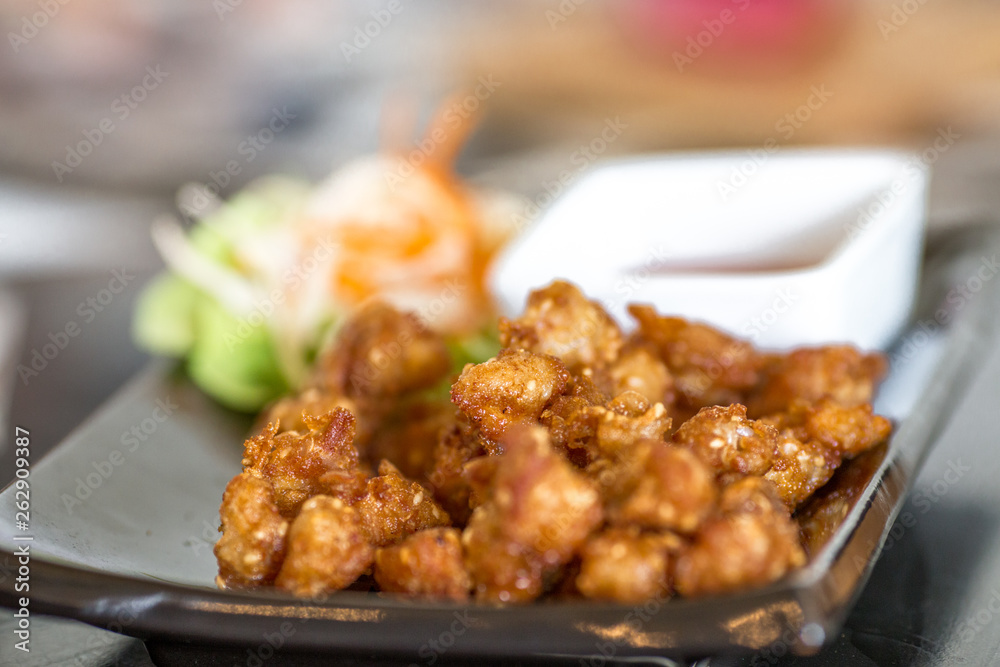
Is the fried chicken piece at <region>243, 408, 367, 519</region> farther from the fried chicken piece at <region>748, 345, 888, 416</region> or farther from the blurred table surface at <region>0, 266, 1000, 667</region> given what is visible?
the fried chicken piece at <region>748, 345, 888, 416</region>

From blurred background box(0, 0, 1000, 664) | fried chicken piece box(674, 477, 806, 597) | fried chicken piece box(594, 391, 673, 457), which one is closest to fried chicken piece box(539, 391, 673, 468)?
fried chicken piece box(594, 391, 673, 457)

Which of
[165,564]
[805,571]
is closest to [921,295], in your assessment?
[805,571]

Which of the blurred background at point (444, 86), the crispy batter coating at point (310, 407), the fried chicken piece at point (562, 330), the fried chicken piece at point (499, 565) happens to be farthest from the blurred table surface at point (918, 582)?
the blurred background at point (444, 86)

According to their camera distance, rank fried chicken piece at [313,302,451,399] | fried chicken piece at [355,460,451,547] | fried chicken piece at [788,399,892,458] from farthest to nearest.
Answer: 1. fried chicken piece at [313,302,451,399]
2. fried chicken piece at [788,399,892,458]
3. fried chicken piece at [355,460,451,547]

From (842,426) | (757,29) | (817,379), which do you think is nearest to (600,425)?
(842,426)

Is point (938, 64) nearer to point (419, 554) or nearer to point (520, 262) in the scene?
point (520, 262)

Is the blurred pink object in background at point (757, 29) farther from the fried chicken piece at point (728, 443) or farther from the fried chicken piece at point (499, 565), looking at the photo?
the fried chicken piece at point (499, 565)

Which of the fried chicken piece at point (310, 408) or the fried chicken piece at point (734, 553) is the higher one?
the fried chicken piece at point (734, 553)
